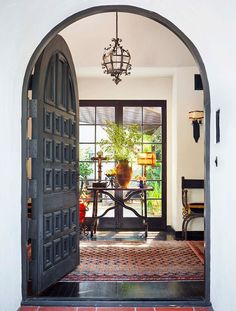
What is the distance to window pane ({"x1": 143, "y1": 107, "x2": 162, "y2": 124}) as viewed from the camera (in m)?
7.88

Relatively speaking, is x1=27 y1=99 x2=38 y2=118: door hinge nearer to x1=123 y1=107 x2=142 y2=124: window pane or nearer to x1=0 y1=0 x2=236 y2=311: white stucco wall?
x1=0 y1=0 x2=236 y2=311: white stucco wall

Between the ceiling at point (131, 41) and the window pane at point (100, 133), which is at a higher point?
the ceiling at point (131, 41)

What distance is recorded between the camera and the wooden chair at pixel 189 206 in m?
6.49

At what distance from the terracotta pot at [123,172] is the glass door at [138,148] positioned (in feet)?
3.10

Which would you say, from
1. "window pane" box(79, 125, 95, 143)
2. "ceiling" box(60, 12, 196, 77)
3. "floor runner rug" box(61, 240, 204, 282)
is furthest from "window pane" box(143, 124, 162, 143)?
"floor runner rug" box(61, 240, 204, 282)

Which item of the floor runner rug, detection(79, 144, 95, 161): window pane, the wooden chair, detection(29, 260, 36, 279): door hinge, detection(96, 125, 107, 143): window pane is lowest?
the floor runner rug

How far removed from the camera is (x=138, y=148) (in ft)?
25.8

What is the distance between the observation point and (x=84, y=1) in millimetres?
3172

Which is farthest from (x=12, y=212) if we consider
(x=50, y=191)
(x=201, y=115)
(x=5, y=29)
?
(x=201, y=115)

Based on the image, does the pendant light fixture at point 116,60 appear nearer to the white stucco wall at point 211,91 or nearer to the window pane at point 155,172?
the white stucco wall at point 211,91

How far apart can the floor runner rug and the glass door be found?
143cm

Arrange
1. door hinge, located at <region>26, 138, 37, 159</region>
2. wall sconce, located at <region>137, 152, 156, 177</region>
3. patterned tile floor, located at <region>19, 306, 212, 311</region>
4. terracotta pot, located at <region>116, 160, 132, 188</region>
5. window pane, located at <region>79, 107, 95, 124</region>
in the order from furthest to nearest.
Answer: window pane, located at <region>79, 107, 95, 124</region> < wall sconce, located at <region>137, 152, 156, 177</region> < terracotta pot, located at <region>116, 160, 132, 188</region> < door hinge, located at <region>26, 138, 37, 159</region> < patterned tile floor, located at <region>19, 306, 212, 311</region>

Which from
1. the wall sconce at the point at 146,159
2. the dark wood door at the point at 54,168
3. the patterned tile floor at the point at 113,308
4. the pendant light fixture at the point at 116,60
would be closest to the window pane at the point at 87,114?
the wall sconce at the point at 146,159

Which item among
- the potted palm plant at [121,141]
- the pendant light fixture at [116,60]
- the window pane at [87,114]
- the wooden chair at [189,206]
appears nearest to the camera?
the pendant light fixture at [116,60]
